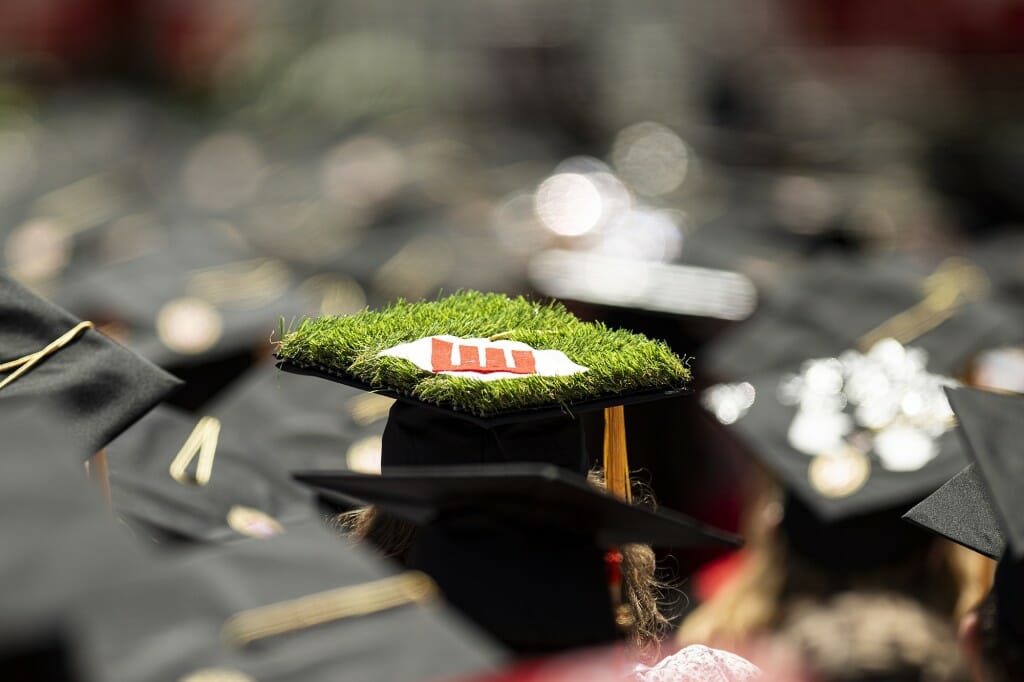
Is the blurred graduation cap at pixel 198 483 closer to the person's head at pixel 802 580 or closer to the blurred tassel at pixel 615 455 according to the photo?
the blurred tassel at pixel 615 455

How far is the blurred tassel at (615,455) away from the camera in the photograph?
207 cm

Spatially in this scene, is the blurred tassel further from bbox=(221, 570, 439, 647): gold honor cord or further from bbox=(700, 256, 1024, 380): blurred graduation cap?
bbox=(700, 256, 1024, 380): blurred graduation cap

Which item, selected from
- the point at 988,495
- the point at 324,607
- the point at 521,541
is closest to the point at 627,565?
the point at 521,541

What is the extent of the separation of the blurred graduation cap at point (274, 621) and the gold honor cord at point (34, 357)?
59cm

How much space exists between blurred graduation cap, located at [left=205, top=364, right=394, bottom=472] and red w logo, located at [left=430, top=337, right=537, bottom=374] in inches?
33.7

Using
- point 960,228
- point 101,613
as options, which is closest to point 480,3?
point 960,228

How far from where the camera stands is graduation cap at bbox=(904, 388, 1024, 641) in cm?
201

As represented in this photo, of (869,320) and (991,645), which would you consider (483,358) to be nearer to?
(991,645)

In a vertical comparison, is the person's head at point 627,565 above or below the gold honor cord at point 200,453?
above

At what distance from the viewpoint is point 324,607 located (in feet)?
4.56

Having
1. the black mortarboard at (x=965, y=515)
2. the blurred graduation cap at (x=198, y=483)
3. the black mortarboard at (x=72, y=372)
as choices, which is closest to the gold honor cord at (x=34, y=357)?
the black mortarboard at (x=72, y=372)

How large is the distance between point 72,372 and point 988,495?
1366 millimetres

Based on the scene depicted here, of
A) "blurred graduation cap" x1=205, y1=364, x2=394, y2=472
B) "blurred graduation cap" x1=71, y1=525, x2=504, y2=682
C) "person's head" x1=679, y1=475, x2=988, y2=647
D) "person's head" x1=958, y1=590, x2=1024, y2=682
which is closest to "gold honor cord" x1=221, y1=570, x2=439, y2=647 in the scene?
"blurred graduation cap" x1=71, y1=525, x2=504, y2=682

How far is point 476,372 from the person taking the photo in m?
1.87
